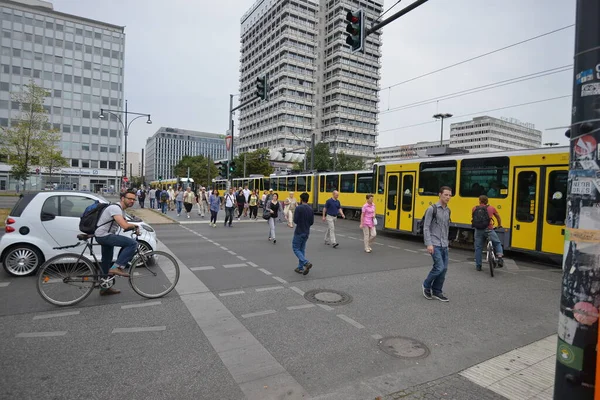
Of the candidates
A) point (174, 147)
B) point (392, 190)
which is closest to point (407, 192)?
point (392, 190)

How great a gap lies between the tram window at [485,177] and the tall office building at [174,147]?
446ft

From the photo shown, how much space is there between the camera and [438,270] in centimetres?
596

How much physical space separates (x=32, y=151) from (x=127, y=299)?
2407 cm

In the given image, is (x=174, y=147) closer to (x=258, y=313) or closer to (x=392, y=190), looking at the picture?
(x=392, y=190)

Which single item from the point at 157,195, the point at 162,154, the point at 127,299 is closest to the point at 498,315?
the point at 127,299

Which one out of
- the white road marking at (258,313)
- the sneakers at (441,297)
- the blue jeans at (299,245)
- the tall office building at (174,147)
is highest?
the tall office building at (174,147)

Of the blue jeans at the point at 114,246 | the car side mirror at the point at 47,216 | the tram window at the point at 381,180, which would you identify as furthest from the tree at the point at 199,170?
the blue jeans at the point at 114,246

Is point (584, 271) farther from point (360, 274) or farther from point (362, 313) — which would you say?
point (360, 274)

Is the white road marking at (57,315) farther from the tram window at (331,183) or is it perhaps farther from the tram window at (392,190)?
the tram window at (331,183)

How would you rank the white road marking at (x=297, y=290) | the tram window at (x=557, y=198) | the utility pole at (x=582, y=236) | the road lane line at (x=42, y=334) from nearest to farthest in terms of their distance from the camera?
the utility pole at (x=582, y=236) → the road lane line at (x=42, y=334) → the white road marking at (x=297, y=290) → the tram window at (x=557, y=198)

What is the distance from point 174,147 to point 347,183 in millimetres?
143141

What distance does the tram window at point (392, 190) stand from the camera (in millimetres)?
14484

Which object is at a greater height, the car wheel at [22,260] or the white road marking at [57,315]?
the car wheel at [22,260]

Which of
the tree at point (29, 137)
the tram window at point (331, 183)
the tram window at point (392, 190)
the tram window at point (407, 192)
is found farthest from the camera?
the tram window at point (331, 183)
